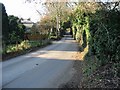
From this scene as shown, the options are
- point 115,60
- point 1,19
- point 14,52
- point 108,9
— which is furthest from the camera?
point 1,19

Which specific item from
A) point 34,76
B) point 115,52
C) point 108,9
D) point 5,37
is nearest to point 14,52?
point 5,37

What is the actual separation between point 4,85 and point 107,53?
4.58 meters

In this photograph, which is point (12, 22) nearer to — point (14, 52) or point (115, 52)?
point (14, 52)

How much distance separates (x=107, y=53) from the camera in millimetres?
13289

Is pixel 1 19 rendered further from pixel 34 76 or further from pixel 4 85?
pixel 4 85

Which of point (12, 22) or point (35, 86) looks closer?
point (35, 86)

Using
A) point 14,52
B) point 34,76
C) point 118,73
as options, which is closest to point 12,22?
point 14,52

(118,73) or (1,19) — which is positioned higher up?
(1,19)

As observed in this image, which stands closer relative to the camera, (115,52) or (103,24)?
(115,52)

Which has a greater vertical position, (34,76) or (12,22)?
(12,22)

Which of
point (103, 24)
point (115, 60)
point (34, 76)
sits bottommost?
point (34, 76)

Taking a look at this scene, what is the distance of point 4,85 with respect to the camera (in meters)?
13.4

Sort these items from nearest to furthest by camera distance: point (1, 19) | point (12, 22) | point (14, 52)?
point (14, 52)
point (1, 19)
point (12, 22)

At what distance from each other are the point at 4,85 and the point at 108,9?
6.31m
